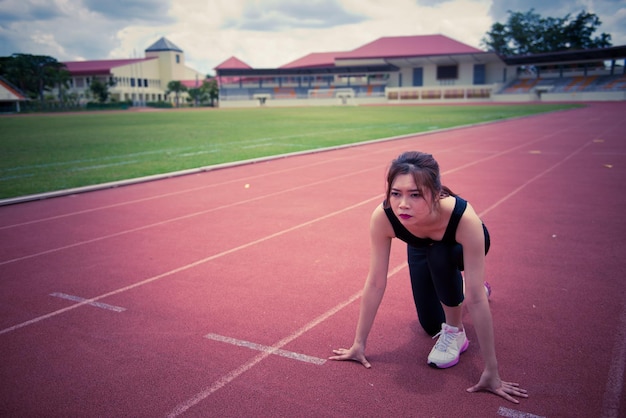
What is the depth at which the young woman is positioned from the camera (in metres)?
2.69

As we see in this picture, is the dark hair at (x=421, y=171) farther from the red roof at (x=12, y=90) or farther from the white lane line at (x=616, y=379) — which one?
the red roof at (x=12, y=90)

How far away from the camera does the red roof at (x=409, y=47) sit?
3054 inches

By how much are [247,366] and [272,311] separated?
34.4 inches

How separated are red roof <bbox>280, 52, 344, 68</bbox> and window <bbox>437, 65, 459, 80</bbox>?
19446 mm

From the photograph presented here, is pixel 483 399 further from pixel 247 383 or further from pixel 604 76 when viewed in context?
pixel 604 76

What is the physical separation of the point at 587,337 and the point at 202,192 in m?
7.14

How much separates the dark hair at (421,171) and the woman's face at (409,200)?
0.9 inches

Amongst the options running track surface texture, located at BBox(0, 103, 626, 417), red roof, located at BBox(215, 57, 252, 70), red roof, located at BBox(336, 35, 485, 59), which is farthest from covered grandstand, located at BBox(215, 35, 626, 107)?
running track surface texture, located at BBox(0, 103, 626, 417)

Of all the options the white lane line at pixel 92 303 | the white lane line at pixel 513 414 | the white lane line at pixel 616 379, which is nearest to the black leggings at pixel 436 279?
the white lane line at pixel 513 414

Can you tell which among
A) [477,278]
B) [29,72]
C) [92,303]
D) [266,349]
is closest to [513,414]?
[477,278]

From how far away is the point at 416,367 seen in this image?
323 cm

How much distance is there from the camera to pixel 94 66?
86.2 metres

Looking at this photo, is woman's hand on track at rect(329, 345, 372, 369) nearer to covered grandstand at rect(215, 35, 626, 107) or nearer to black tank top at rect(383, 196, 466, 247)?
black tank top at rect(383, 196, 466, 247)

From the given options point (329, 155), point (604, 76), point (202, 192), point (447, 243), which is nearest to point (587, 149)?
point (329, 155)
